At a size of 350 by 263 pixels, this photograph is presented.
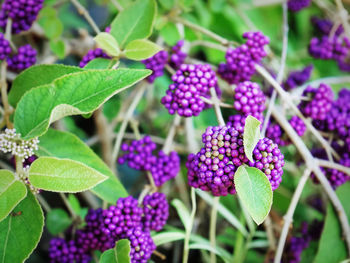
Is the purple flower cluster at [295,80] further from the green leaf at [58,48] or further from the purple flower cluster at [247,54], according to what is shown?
the green leaf at [58,48]

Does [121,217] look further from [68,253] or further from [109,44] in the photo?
[109,44]

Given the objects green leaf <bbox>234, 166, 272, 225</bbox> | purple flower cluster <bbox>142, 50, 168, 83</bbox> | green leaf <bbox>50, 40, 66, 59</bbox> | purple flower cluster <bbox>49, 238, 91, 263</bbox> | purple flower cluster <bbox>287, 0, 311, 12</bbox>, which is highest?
purple flower cluster <bbox>287, 0, 311, 12</bbox>

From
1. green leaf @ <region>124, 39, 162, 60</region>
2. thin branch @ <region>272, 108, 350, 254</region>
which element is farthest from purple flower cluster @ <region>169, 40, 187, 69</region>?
thin branch @ <region>272, 108, 350, 254</region>

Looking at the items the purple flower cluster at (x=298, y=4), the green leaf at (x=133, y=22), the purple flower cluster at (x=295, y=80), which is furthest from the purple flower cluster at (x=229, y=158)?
the purple flower cluster at (x=298, y=4)

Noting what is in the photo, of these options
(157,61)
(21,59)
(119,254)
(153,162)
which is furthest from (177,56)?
(119,254)

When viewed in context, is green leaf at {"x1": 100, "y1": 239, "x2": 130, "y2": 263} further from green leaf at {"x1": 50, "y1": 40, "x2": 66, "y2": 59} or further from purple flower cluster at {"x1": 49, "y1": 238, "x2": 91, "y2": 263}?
green leaf at {"x1": 50, "y1": 40, "x2": 66, "y2": 59}

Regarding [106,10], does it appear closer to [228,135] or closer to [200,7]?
[200,7]
